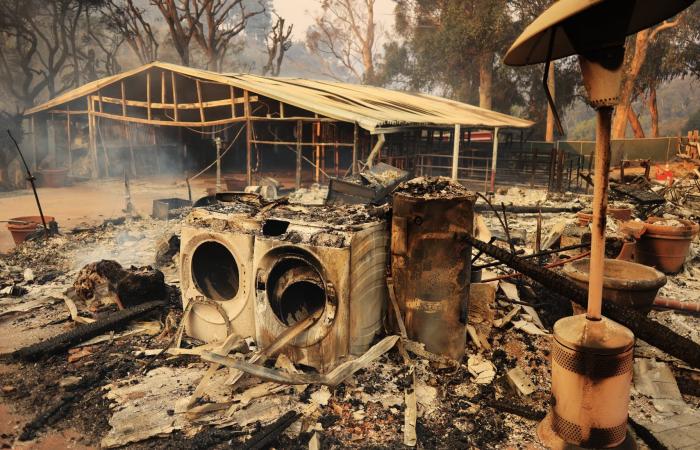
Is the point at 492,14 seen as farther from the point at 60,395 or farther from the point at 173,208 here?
the point at 60,395

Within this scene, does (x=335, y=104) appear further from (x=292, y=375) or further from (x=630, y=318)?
(x=630, y=318)

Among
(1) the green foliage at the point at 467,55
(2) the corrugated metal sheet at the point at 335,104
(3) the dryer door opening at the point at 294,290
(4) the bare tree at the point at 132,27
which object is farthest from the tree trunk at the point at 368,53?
(3) the dryer door opening at the point at 294,290

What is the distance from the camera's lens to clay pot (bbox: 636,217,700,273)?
25.9ft

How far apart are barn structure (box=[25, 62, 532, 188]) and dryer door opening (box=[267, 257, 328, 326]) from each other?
430 inches

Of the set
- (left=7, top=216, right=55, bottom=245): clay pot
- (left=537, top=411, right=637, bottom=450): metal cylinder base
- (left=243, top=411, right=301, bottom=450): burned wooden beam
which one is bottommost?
(left=243, top=411, right=301, bottom=450): burned wooden beam

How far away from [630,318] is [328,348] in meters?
2.58

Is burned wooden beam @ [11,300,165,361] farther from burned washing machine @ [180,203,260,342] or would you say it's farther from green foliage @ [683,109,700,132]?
green foliage @ [683,109,700,132]

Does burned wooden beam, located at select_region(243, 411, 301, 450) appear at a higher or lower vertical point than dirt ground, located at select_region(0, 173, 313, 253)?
lower

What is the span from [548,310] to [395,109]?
1262 centimetres

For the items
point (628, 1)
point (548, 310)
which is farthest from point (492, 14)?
point (628, 1)

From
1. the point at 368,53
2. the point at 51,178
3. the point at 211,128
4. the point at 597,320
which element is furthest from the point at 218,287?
the point at 368,53

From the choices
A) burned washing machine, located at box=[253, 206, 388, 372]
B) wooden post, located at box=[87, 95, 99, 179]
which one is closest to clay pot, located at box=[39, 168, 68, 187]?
wooden post, located at box=[87, 95, 99, 179]

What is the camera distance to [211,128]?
21.9 metres

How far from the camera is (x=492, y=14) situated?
28562mm
